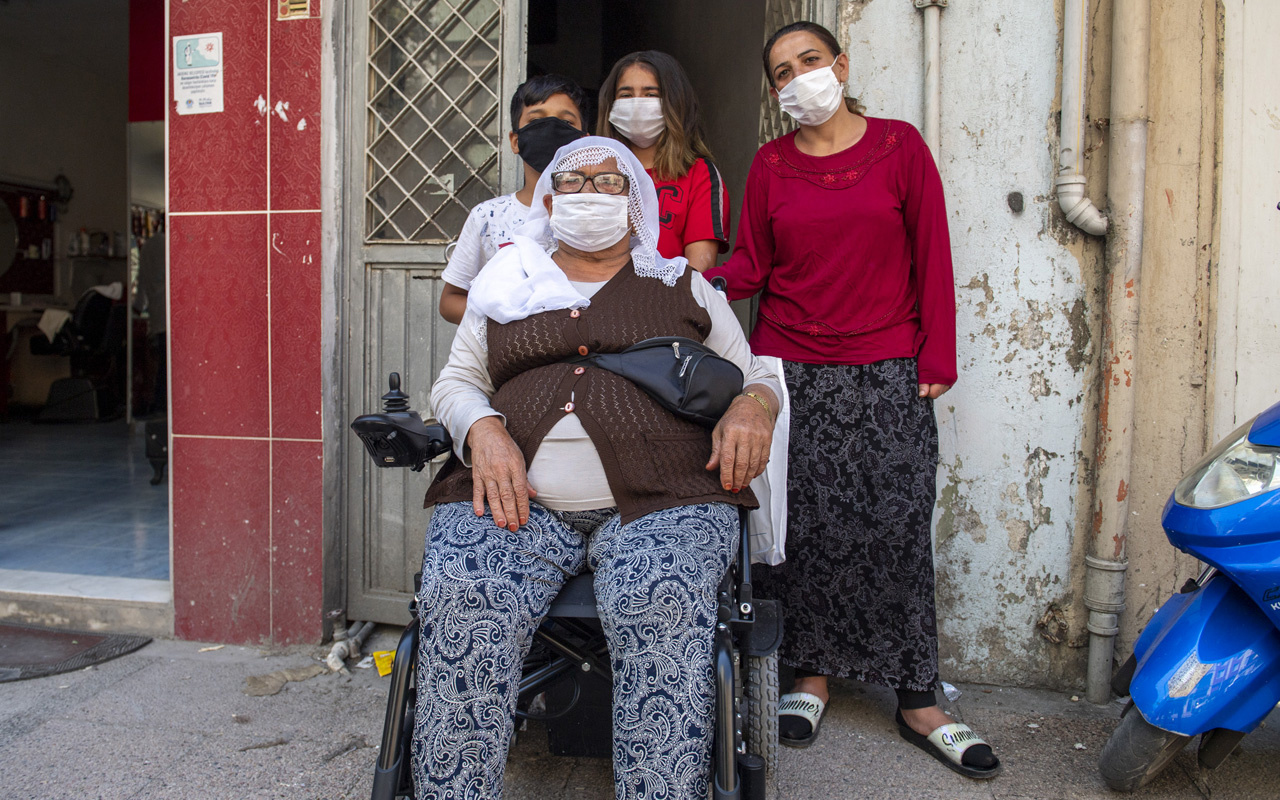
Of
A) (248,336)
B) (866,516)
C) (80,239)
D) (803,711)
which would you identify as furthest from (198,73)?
(80,239)

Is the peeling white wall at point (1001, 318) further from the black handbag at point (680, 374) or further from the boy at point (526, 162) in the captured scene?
the black handbag at point (680, 374)

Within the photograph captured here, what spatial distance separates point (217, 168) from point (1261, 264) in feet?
11.6

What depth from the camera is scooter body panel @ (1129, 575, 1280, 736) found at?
6.21 ft

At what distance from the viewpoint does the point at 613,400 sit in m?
1.98

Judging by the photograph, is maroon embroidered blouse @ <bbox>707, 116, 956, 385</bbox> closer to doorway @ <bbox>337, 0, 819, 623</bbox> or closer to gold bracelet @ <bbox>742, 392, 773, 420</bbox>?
gold bracelet @ <bbox>742, 392, 773, 420</bbox>

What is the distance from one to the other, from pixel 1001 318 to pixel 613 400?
150 cm

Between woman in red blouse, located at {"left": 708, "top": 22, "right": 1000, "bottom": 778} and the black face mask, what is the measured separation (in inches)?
24.4

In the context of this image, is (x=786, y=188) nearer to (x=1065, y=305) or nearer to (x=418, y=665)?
(x=1065, y=305)

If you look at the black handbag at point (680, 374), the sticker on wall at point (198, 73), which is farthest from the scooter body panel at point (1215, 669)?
the sticker on wall at point (198, 73)

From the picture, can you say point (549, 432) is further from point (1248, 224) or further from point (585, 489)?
point (1248, 224)

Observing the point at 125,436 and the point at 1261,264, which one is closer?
the point at 1261,264

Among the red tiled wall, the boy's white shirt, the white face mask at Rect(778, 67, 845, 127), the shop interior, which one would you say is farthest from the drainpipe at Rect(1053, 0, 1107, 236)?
the shop interior

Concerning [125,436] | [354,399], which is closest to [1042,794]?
[354,399]

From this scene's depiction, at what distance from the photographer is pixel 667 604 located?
170cm
